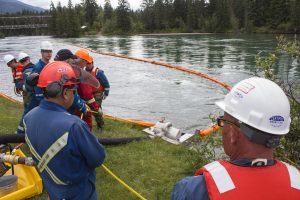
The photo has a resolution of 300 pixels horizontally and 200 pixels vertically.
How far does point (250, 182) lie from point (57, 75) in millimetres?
2111

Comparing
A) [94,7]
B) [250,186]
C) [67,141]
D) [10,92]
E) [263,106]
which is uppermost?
[94,7]

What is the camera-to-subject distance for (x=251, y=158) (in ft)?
5.61

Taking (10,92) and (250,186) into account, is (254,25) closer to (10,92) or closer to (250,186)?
(10,92)

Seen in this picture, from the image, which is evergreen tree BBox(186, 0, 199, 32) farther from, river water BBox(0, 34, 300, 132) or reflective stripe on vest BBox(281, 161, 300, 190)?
reflective stripe on vest BBox(281, 161, 300, 190)

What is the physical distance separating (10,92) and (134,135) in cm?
1080

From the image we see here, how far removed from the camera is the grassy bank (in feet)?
17.8

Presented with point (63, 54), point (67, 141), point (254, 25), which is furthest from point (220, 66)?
point (254, 25)

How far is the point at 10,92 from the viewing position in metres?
16.9

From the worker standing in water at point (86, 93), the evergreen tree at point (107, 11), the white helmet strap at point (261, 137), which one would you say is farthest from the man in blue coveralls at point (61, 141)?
the evergreen tree at point (107, 11)

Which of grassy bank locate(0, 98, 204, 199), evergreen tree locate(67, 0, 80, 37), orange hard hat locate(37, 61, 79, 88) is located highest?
evergreen tree locate(67, 0, 80, 37)

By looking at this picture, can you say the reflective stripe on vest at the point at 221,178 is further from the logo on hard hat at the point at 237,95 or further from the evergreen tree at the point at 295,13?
the evergreen tree at the point at 295,13

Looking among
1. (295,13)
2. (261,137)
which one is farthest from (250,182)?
(295,13)

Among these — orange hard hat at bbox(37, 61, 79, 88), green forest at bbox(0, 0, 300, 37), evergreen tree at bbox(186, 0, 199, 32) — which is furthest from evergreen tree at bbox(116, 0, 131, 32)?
orange hard hat at bbox(37, 61, 79, 88)

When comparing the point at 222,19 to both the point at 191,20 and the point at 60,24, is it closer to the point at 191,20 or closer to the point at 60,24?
the point at 191,20
